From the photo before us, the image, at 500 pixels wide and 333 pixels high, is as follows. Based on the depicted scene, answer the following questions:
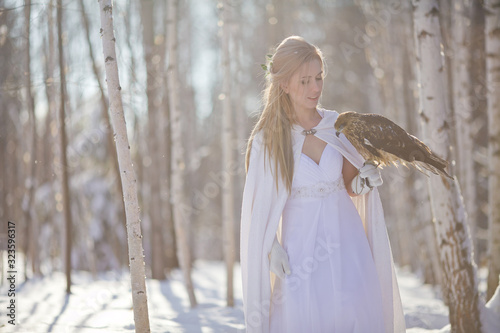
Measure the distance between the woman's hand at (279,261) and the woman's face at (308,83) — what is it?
0.93 m

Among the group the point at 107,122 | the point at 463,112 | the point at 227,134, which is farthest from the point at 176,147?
the point at 463,112

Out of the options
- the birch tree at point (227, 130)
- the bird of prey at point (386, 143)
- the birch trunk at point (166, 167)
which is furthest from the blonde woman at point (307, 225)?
the birch trunk at point (166, 167)

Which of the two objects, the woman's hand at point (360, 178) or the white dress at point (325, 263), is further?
the woman's hand at point (360, 178)

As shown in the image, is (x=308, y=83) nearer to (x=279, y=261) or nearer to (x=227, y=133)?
(x=279, y=261)

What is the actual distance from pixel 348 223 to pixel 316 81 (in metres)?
0.93

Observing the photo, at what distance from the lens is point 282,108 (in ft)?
11.2

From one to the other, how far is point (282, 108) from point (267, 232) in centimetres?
83

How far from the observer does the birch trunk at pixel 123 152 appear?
3328 mm

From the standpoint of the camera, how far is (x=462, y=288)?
4043mm

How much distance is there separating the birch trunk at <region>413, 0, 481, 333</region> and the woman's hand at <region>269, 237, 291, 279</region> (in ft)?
5.26

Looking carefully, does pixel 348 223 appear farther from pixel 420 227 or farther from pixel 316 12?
pixel 316 12

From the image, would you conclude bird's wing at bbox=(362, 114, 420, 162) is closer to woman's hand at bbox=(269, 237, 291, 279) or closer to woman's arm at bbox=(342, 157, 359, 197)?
woman's arm at bbox=(342, 157, 359, 197)

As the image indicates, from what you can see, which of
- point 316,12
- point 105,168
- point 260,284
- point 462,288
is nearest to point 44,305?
point 260,284

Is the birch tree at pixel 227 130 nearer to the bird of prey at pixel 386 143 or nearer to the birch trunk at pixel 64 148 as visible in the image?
the birch trunk at pixel 64 148
